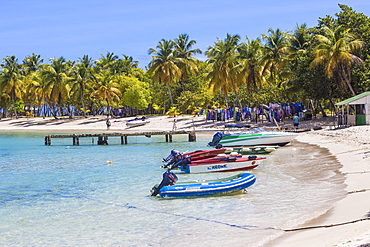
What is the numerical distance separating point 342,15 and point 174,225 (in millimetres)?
43183

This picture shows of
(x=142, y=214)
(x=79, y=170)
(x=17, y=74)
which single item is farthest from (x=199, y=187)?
(x=17, y=74)

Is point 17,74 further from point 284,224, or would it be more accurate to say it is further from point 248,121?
point 284,224

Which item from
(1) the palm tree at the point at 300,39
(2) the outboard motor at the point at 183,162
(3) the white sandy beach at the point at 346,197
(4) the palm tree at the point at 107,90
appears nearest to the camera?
(3) the white sandy beach at the point at 346,197

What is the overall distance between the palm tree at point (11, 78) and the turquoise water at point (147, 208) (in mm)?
64743

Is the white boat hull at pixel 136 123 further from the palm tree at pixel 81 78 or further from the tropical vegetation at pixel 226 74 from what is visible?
the palm tree at pixel 81 78

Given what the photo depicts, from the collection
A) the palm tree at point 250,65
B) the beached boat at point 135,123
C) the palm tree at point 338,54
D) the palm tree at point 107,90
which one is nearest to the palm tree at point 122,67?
the palm tree at point 107,90

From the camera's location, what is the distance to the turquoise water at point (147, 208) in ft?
34.9

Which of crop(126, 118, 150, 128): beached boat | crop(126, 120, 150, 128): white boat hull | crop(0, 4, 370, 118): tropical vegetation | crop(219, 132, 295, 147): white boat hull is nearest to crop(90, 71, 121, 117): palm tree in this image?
crop(0, 4, 370, 118): tropical vegetation

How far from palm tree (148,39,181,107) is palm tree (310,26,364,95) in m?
29.7

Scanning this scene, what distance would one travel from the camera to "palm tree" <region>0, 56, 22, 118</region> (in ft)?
269

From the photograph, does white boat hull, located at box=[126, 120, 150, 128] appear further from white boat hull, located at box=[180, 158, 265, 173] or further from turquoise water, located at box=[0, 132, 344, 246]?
white boat hull, located at box=[180, 158, 265, 173]

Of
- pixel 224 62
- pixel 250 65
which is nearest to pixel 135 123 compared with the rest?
pixel 224 62

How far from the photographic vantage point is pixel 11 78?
82000 millimetres

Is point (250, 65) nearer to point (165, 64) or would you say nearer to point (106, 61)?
point (165, 64)
